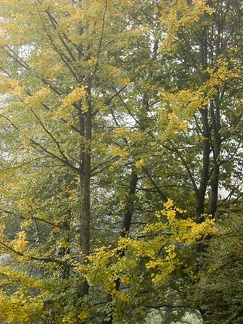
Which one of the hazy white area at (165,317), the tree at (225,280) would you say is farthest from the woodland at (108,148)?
the hazy white area at (165,317)

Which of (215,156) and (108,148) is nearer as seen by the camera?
(108,148)

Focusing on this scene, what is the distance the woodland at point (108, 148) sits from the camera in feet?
13.1

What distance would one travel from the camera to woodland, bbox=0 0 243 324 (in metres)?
4.00

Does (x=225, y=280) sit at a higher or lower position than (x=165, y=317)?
higher

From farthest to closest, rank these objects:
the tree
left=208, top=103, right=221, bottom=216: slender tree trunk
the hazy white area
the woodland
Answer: the hazy white area, left=208, top=103, right=221, bottom=216: slender tree trunk, the woodland, the tree

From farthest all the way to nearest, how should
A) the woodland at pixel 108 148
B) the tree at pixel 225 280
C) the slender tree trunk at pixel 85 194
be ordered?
the slender tree trunk at pixel 85 194, the woodland at pixel 108 148, the tree at pixel 225 280

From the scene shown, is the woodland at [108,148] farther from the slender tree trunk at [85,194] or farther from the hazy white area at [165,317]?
the hazy white area at [165,317]

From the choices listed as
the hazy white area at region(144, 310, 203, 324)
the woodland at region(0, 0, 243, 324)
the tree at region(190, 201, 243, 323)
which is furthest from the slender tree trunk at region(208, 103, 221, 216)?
the hazy white area at region(144, 310, 203, 324)

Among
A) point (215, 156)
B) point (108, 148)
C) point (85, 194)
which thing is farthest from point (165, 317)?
point (108, 148)

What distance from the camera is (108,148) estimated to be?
503cm

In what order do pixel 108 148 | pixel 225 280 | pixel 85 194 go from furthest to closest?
pixel 85 194 → pixel 108 148 → pixel 225 280

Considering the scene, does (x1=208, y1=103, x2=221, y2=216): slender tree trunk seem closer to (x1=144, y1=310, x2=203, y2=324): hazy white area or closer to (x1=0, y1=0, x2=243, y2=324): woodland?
(x1=0, y1=0, x2=243, y2=324): woodland

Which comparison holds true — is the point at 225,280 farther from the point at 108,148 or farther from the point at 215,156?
the point at 215,156

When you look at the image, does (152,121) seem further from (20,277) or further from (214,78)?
(20,277)
